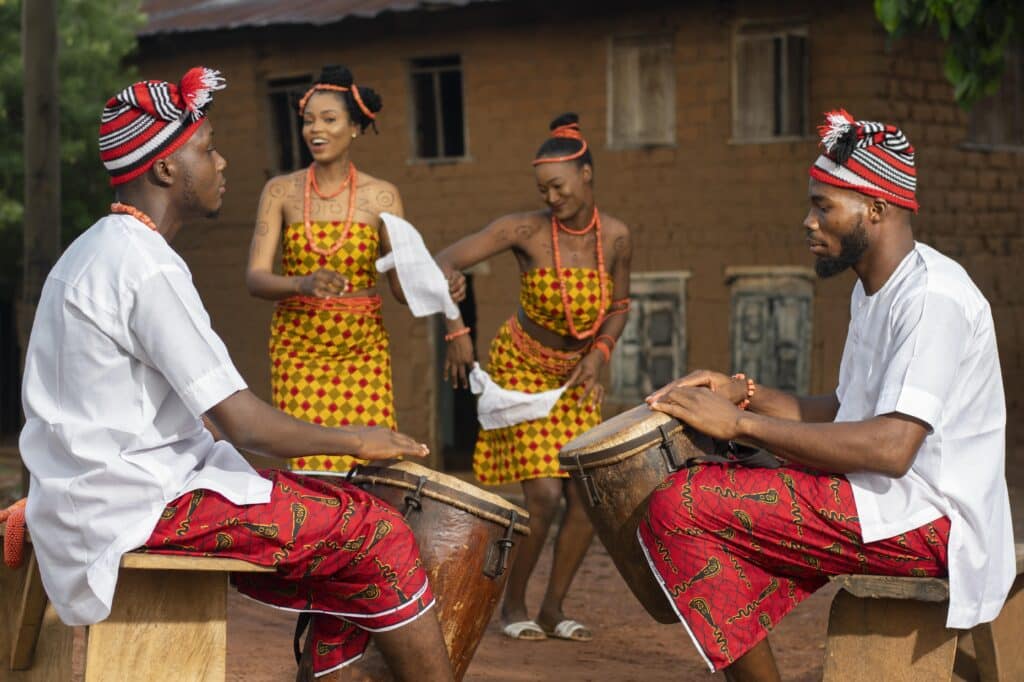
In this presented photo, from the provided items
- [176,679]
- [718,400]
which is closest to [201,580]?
[176,679]

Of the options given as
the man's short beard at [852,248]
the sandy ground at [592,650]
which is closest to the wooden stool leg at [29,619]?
the sandy ground at [592,650]

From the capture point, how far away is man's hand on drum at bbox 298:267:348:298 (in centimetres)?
553

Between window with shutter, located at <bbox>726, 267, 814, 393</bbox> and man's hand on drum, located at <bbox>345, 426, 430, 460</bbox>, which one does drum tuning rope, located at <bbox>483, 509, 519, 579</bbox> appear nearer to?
man's hand on drum, located at <bbox>345, 426, 430, 460</bbox>

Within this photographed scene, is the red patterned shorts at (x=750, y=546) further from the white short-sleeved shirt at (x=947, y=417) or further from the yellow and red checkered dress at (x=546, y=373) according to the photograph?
the yellow and red checkered dress at (x=546, y=373)

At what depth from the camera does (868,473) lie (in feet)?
13.5

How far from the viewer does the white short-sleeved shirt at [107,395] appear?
3.67 metres

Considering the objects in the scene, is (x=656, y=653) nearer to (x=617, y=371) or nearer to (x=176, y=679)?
(x=176, y=679)

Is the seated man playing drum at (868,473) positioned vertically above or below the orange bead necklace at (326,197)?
below

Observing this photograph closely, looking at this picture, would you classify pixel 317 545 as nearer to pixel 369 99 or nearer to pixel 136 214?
pixel 136 214

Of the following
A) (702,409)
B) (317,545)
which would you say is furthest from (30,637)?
(702,409)

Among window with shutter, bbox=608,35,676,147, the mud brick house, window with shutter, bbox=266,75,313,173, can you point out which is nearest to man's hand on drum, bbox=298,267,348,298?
the mud brick house

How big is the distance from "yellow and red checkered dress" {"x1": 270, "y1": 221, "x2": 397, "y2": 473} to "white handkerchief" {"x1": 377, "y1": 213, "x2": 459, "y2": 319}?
12cm

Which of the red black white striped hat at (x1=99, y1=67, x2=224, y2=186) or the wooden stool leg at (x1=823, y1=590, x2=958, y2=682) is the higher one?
the red black white striped hat at (x1=99, y1=67, x2=224, y2=186)

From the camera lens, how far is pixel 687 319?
45.1ft
